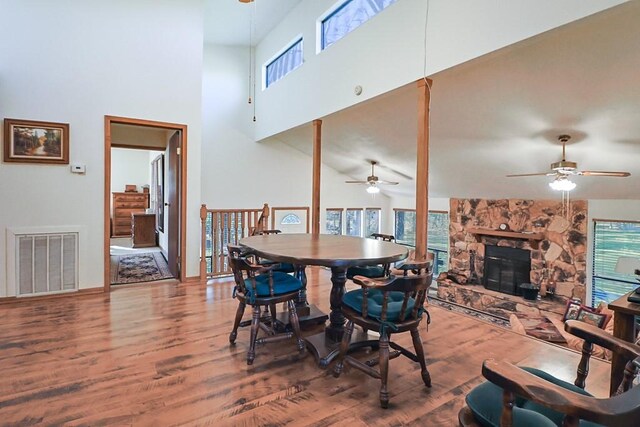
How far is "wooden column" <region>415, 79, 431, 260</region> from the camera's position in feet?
10.7

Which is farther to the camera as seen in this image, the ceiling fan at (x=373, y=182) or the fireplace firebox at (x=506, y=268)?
the fireplace firebox at (x=506, y=268)

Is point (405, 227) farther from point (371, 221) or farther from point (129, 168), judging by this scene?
point (129, 168)

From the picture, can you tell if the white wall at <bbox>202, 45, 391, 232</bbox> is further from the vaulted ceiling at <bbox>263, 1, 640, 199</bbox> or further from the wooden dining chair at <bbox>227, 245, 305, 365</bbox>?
the wooden dining chair at <bbox>227, 245, 305, 365</bbox>

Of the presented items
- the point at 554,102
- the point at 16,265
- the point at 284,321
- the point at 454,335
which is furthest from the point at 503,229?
the point at 16,265

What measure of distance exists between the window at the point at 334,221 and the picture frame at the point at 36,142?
5.53 meters

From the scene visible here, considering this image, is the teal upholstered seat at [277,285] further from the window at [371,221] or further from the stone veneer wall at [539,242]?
the window at [371,221]

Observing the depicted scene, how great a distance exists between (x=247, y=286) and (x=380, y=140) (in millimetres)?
3921

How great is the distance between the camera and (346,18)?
466 cm

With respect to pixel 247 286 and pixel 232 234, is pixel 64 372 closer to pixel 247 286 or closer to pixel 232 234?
pixel 247 286

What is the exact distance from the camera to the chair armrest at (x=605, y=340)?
123cm

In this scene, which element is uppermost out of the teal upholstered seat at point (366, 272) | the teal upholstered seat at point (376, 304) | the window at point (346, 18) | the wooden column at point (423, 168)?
the window at point (346, 18)

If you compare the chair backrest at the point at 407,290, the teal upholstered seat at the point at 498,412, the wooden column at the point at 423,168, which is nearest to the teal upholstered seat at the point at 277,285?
the chair backrest at the point at 407,290

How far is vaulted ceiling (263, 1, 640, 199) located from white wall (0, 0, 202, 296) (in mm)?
2177

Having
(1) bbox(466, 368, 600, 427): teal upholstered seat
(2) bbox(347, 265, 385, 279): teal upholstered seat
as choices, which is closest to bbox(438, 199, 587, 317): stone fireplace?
(2) bbox(347, 265, 385, 279): teal upholstered seat
